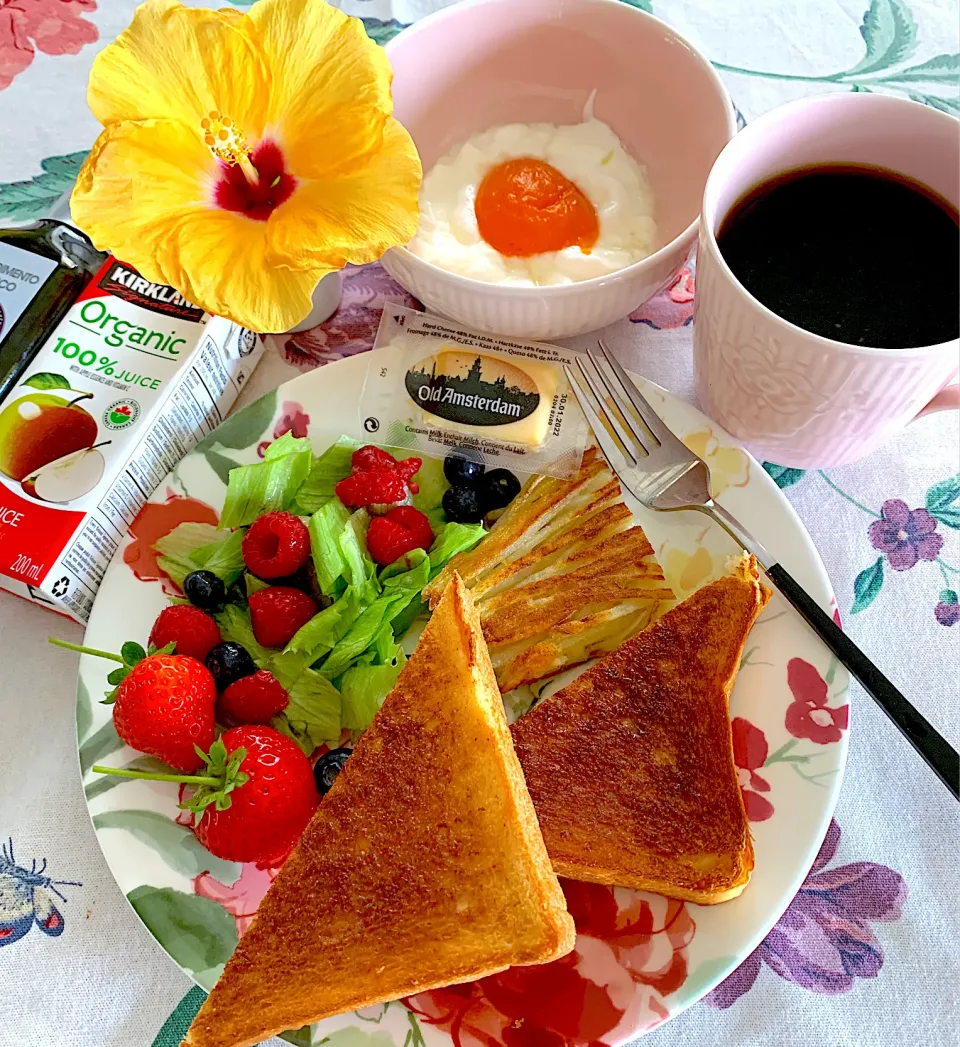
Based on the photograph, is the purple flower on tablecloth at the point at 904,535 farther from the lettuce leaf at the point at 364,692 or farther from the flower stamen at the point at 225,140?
the flower stamen at the point at 225,140

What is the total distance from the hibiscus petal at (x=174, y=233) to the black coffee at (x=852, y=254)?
649mm

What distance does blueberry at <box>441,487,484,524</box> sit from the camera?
5.12ft

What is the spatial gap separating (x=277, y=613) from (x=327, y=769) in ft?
0.83

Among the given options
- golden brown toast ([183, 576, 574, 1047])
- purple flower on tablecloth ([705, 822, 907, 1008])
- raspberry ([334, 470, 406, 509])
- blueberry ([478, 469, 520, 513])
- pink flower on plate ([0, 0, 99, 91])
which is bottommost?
purple flower on tablecloth ([705, 822, 907, 1008])

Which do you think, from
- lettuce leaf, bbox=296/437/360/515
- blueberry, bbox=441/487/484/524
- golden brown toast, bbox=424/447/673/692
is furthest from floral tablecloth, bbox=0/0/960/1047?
blueberry, bbox=441/487/484/524

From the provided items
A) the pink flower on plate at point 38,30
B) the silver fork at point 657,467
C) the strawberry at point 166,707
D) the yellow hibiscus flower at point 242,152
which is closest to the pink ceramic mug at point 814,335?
the silver fork at point 657,467

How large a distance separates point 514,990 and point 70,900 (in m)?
0.67

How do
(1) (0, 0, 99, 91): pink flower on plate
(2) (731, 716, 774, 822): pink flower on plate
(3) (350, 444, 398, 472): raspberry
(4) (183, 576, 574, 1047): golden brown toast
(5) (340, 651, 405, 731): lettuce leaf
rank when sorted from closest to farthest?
(4) (183, 576, 574, 1047): golden brown toast
(2) (731, 716, 774, 822): pink flower on plate
(5) (340, 651, 405, 731): lettuce leaf
(3) (350, 444, 398, 472): raspberry
(1) (0, 0, 99, 91): pink flower on plate

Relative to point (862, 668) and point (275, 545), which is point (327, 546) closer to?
point (275, 545)

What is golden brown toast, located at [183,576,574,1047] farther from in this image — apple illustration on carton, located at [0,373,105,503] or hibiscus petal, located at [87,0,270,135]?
hibiscus petal, located at [87,0,270,135]

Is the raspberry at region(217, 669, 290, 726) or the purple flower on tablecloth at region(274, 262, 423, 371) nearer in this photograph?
the raspberry at region(217, 669, 290, 726)

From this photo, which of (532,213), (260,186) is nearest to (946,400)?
(532,213)

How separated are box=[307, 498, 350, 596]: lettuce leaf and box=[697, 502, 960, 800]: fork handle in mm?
579

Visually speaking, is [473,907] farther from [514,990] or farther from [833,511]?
[833,511]
